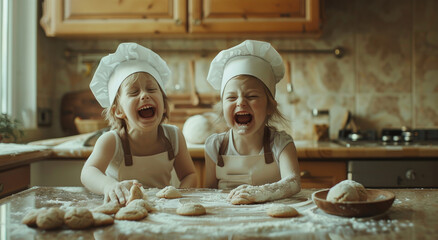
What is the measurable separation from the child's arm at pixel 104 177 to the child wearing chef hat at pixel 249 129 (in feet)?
1.02


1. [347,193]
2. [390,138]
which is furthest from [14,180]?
[390,138]

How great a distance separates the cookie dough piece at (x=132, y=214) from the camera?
2.30 ft

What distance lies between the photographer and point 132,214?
0.71 meters

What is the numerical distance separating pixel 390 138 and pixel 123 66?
1384 mm

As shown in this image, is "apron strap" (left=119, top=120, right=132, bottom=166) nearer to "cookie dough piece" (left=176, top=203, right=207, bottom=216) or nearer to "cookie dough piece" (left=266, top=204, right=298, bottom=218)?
"cookie dough piece" (left=176, top=203, right=207, bottom=216)

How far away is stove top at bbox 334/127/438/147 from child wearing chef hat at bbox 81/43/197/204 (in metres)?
0.84

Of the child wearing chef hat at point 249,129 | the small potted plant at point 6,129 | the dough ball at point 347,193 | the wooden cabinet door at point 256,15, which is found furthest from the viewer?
the wooden cabinet door at point 256,15

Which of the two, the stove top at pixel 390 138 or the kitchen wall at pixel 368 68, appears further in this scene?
the kitchen wall at pixel 368 68

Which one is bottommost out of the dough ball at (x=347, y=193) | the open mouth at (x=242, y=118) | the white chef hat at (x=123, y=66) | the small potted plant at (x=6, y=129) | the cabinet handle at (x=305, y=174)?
the cabinet handle at (x=305, y=174)

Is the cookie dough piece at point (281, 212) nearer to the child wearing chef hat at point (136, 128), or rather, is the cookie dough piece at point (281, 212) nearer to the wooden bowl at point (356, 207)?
the wooden bowl at point (356, 207)

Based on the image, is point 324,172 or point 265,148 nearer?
point 265,148

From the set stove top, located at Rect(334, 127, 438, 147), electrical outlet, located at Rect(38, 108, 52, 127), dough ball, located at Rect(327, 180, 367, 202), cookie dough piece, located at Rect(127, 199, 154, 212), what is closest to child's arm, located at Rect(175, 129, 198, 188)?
cookie dough piece, located at Rect(127, 199, 154, 212)

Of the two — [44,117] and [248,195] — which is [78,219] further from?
[44,117]

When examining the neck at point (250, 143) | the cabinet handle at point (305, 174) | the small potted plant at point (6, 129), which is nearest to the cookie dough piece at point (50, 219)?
the neck at point (250, 143)
